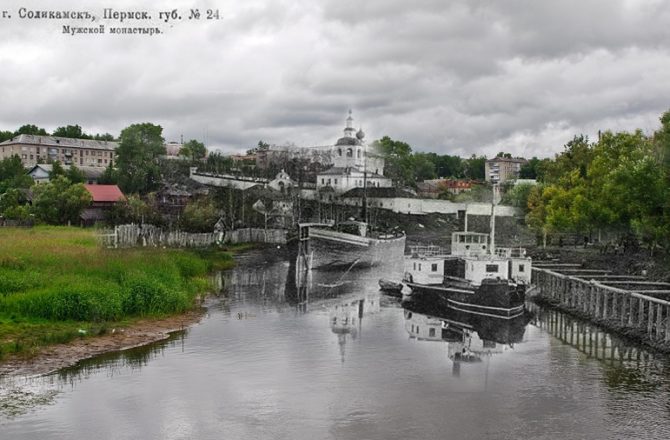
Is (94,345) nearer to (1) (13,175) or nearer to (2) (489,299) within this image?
(2) (489,299)

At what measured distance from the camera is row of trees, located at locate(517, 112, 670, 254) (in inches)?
1698

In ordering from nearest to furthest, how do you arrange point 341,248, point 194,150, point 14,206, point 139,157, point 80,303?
point 80,303 → point 341,248 → point 14,206 → point 139,157 → point 194,150

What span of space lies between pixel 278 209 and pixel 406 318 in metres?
63.3

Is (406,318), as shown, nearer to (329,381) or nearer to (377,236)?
(329,381)

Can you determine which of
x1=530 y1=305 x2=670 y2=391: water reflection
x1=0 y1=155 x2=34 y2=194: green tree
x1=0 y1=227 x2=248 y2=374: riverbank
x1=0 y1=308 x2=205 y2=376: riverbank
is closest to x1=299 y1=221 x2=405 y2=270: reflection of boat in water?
x1=0 y1=227 x2=248 y2=374: riverbank

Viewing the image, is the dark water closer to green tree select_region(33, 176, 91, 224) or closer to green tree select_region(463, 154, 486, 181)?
green tree select_region(33, 176, 91, 224)

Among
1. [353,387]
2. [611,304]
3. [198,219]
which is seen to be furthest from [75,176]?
[353,387]

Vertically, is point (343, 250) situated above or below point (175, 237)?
below

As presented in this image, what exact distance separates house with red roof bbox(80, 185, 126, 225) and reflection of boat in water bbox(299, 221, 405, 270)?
2718cm

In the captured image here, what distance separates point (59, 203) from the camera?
72.9m

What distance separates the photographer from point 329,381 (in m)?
24.1

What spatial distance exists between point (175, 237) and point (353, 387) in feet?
161

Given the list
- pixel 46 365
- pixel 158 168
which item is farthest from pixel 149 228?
pixel 46 365

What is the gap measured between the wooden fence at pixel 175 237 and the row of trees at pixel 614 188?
3095 cm
